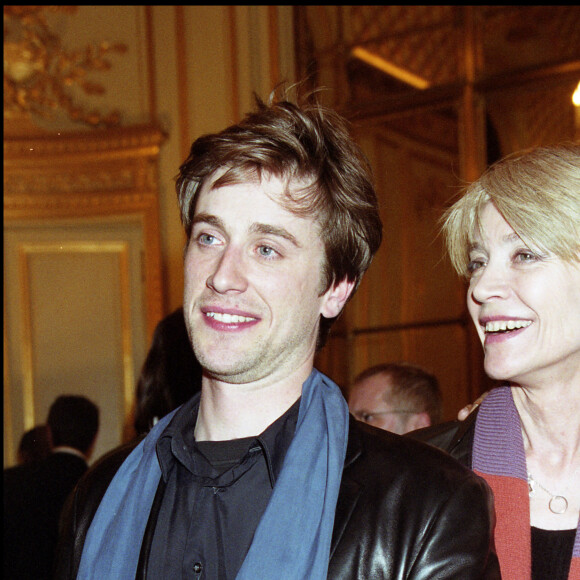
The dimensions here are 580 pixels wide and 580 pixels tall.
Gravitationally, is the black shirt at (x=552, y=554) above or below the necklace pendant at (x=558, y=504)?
below

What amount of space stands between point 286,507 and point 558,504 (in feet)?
2.10

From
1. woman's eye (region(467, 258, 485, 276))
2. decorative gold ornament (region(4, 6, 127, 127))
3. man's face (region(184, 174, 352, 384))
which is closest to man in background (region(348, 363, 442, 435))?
woman's eye (region(467, 258, 485, 276))

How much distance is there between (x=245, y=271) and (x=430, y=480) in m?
0.52

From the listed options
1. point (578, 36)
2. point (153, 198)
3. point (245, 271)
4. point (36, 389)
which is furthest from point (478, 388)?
point (245, 271)

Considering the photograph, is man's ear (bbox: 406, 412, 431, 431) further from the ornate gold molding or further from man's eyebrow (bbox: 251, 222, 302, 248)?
the ornate gold molding

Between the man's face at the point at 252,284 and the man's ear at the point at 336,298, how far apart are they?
0.16 feet

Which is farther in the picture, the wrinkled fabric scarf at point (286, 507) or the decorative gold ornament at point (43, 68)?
the decorative gold ornament at point (43, 68)

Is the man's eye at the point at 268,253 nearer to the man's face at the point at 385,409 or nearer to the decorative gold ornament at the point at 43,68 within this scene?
the man's face at the point at 385,409

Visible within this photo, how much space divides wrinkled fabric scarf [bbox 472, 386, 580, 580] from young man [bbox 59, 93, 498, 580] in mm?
198

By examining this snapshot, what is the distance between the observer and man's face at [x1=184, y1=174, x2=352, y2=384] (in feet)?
5.36

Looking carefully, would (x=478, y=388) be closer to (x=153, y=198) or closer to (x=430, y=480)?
(x=153, y=198)

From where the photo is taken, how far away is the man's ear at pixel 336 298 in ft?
5.91

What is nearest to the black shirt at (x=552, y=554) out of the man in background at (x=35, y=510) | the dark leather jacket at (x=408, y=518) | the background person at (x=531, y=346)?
the background person at (x=531, y=346)

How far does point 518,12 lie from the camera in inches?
176
